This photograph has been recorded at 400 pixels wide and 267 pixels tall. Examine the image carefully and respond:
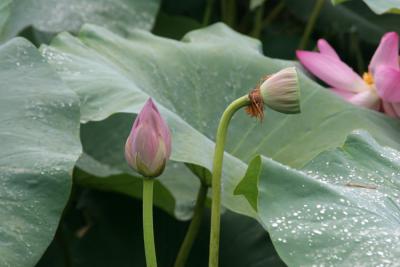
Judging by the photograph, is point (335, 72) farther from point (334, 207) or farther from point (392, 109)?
point (334, 207)

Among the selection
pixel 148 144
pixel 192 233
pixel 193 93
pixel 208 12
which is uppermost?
pixel 148 144

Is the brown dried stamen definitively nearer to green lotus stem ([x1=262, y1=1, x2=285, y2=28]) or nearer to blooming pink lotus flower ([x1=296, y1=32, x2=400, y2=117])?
blooming pink lotus flower ([x1=296, y1=32, x2=400, y2=117])

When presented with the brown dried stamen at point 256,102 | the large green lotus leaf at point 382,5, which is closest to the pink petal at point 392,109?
the large green lotus leaf at point 382,5

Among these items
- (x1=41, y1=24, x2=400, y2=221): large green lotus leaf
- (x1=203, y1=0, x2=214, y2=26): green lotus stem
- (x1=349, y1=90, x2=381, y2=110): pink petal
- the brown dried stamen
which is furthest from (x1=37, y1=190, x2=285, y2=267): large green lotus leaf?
(x1=203, y1=0, x2=214, y2=26): green lotus stem

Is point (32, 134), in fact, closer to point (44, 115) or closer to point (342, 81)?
point (44, 115)

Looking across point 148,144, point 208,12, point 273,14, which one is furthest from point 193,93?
point 273,14
